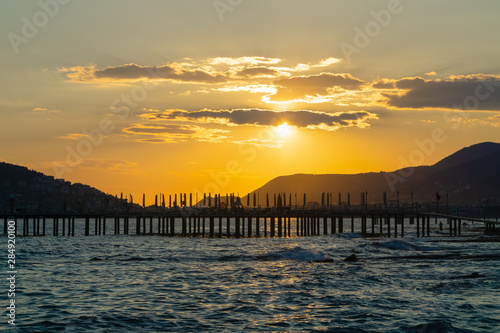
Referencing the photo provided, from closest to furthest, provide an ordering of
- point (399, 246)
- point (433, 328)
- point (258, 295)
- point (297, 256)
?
point (433, 328), point (258, 295), point (297, 256), point (399, 246)

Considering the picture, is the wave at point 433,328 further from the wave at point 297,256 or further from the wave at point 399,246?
the wave at point 399,246

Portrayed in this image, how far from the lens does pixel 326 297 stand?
27.5 m

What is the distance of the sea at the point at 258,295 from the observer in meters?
21.5

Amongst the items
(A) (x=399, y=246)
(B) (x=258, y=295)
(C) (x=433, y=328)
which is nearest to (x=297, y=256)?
(A) (x=399, y=246)

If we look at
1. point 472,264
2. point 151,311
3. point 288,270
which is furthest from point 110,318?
point 472,264

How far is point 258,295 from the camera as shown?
2806 cm

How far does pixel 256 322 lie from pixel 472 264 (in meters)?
25.0

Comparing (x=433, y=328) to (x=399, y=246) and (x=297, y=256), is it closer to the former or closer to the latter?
(x=297, y=256)

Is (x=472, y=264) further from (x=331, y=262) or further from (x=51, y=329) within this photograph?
(x=51, y=329)

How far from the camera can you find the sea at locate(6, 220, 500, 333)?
21.5 metres

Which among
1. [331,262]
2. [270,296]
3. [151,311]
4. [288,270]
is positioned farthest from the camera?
[331,262]

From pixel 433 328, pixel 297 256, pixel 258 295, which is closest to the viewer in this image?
pixel 433 328

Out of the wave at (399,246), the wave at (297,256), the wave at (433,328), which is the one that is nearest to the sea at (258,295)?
the wave at (433,328)

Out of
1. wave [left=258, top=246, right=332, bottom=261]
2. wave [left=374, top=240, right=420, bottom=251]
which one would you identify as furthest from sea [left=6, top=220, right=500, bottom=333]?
wave [left=374, top=240, right=420, bottom=251]
